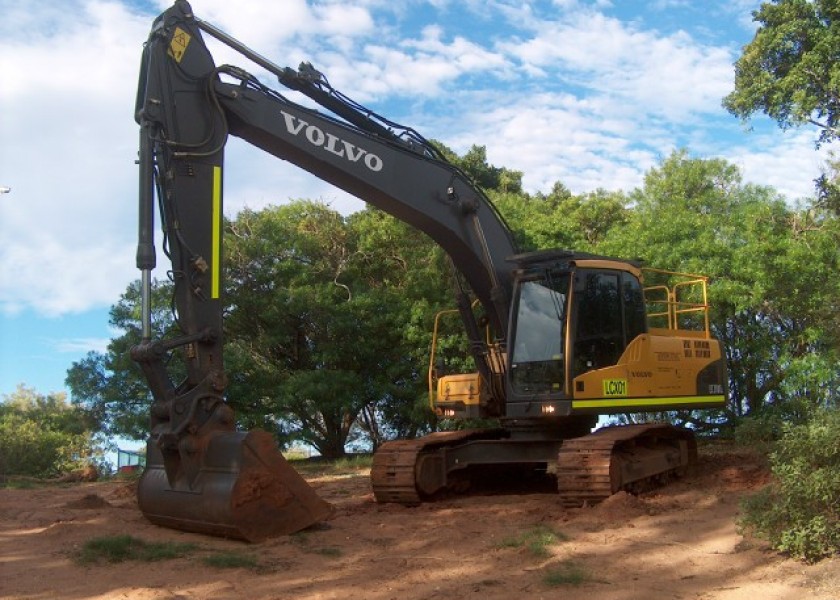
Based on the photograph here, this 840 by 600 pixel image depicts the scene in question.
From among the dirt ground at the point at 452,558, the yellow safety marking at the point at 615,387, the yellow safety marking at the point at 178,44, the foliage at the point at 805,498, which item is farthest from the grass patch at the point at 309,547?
the yellow safety marking at the point at 178,44

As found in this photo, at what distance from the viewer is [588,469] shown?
880 centimetres

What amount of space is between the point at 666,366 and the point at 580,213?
17.1 metres

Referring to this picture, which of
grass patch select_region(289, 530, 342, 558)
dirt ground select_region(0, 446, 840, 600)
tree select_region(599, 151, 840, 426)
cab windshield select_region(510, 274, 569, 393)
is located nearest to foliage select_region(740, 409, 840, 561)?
dirt ground select_region(0, 446, 840, 600)

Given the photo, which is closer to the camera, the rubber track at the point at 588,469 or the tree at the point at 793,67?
the rubber track at the point at 588,469

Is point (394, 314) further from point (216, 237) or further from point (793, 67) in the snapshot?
point (216, 237)

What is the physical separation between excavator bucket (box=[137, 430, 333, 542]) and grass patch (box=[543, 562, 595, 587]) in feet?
8.27

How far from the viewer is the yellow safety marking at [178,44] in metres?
8.28

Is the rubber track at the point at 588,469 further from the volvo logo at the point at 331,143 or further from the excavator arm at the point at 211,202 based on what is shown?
the volvo logo at the point at 331,143

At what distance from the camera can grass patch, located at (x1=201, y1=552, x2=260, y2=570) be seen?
632 centimetres

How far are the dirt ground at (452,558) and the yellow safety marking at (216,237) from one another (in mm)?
2361

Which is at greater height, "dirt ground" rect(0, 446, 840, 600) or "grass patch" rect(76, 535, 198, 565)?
"grass patch" rect(76, 535, 198, 565)

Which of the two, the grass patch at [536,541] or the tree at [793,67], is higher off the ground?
the tree at [793,67]

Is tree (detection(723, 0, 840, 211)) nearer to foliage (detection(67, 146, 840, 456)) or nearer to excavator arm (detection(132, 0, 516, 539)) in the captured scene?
foliage (detection(67, 146, 840, 456))

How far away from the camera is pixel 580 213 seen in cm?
2667
